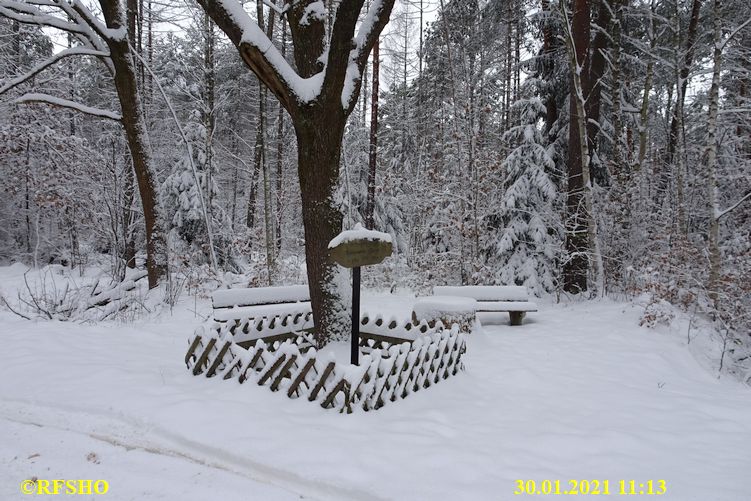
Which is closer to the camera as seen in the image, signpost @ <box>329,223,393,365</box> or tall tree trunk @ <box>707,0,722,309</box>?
signpost @ <box>329,223,393,365</box>

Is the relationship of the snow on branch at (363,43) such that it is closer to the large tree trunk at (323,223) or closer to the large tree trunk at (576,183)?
the large tree trunk at (323,223)

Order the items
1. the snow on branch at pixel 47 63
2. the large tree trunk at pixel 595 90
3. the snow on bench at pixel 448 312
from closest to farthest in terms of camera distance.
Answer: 1. the snow on bench at pixel 448 312
2. the snow on branch at pixel 47 63
3. the large tree trunk at pixel 595 90

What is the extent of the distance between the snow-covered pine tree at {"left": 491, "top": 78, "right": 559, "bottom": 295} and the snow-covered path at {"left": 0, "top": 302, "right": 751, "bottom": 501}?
557 centimetres

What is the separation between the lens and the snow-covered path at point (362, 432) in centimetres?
307

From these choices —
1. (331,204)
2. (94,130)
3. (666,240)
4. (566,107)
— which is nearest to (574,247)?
(666,240)

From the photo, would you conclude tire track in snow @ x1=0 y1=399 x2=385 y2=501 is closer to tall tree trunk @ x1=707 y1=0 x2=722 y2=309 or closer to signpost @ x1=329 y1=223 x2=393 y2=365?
signpost @ x1=329 y1=223 x2=393 y2=365

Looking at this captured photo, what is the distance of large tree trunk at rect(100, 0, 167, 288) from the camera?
9305 millimetres

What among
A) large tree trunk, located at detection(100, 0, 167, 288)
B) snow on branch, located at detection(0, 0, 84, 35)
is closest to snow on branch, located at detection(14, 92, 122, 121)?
large tree trunk, located at detection(100, 0, 167, 288)

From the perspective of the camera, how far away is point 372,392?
418cm

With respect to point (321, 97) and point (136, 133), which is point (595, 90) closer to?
point (321, 97)

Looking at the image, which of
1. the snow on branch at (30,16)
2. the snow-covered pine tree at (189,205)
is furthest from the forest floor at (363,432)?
the snow-covered pine tree at (189,205)

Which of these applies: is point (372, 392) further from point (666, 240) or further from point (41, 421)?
point (666, 240)

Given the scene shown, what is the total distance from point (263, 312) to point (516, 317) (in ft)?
17.3

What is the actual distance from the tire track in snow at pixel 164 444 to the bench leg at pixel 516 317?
22.2ft
